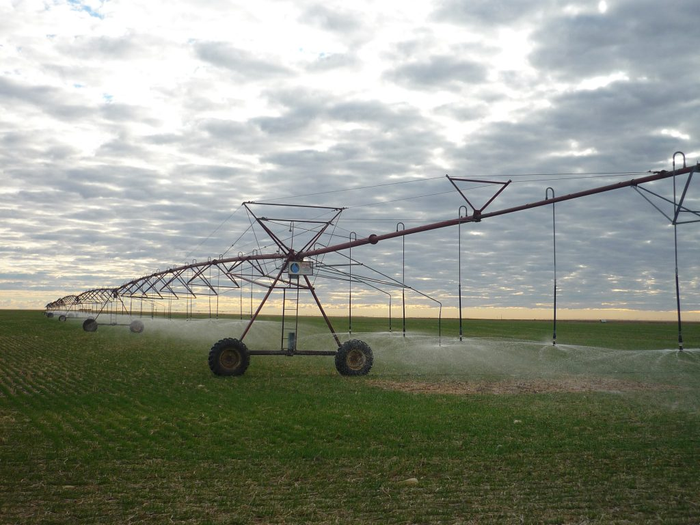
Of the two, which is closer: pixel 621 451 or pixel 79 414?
pixel 621 451

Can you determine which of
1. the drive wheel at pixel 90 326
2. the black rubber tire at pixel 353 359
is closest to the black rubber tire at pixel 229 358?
the black rubber tire at pixel 353 359

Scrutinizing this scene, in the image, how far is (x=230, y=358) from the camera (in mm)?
25156

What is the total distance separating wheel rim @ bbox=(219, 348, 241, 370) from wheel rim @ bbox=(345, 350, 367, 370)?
176 inches

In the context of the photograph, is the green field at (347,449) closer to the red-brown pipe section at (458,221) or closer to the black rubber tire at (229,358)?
the black rubber tire at (229,358)

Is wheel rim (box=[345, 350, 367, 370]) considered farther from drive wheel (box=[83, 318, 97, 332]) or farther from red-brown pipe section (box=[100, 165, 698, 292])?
drive wheel (box=[83, 318, 97, 332])

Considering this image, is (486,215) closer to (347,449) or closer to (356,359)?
(356,359)

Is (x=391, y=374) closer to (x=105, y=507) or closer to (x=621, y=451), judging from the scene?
(x=621, y=451)

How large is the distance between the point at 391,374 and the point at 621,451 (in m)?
14.7

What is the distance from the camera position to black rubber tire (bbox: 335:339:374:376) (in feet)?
83.4

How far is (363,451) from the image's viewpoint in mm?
12203

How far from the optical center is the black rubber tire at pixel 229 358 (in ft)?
81.1

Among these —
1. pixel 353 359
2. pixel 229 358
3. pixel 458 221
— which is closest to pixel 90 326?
pixel 229 358

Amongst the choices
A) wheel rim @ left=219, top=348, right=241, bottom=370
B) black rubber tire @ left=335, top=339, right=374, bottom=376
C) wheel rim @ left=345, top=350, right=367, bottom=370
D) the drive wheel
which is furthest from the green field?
the drive wheel

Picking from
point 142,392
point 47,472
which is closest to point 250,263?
point 142,392
